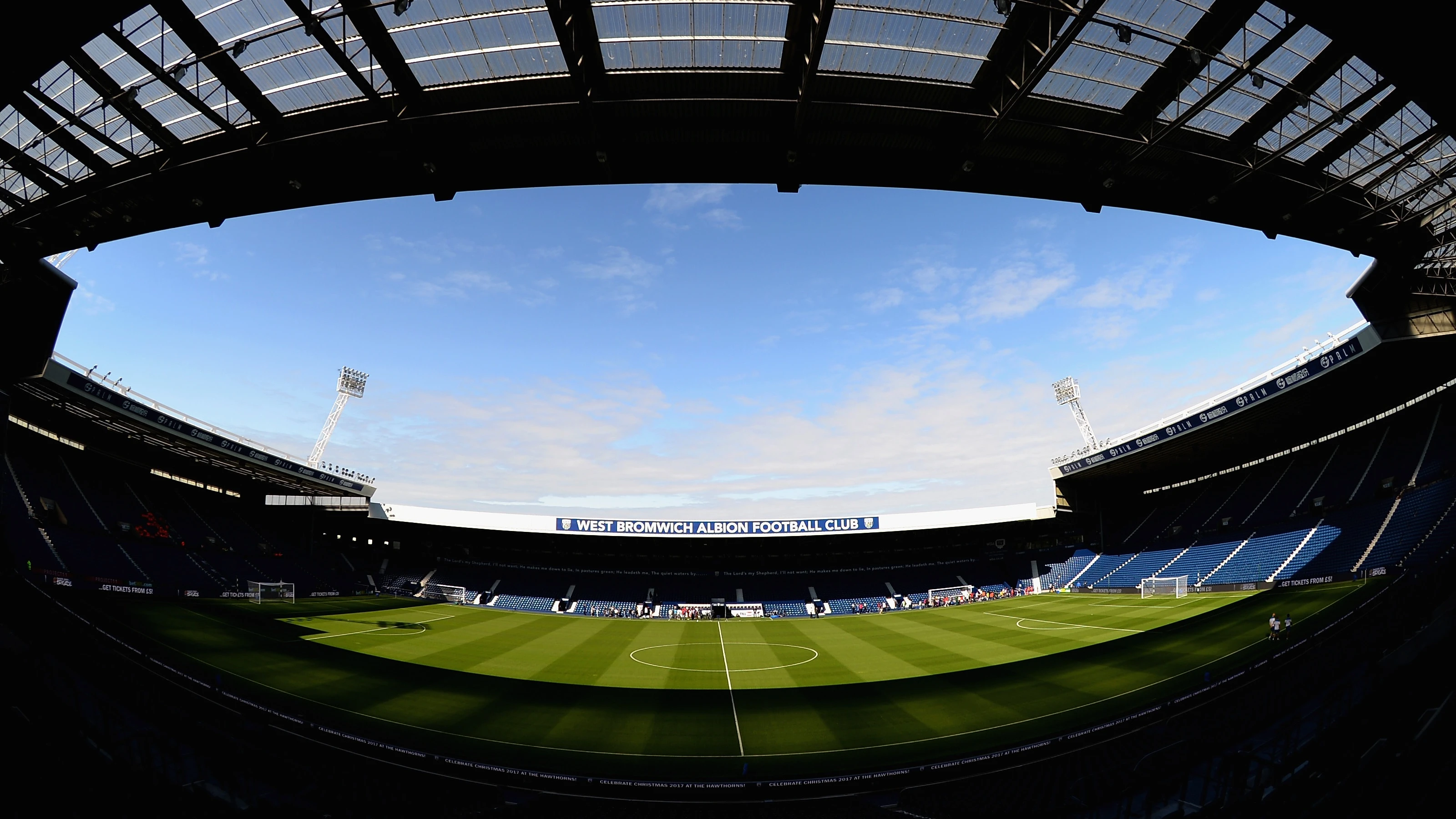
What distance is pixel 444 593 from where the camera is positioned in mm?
52969

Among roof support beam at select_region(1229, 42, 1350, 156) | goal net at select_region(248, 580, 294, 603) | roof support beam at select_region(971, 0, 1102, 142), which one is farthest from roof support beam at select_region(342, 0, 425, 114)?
goal net at select_region(248, 580, 294, 603)

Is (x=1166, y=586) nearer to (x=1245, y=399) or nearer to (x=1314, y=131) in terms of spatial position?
(x=1245, y=399)

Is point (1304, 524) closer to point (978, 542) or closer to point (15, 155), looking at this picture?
point (978, 542)

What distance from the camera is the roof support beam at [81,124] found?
39.6ft

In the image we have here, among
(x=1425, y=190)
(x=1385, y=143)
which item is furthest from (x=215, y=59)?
(x=1425, y=190)

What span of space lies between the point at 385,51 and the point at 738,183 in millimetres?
A: 7347

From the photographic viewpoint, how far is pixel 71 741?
8.67m

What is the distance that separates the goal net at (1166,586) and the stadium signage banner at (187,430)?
2574 inches

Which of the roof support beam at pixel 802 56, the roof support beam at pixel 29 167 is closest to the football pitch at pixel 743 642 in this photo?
the roof support beam at pixel 802 56

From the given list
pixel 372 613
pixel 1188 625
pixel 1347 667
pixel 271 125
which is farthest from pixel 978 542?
pixel 271 125

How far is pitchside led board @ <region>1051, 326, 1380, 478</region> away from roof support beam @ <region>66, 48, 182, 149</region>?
153 feet

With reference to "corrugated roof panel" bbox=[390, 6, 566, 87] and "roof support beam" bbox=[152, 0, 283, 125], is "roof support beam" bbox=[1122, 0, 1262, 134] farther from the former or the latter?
"roof support beam" bbox=[152, 0, 283, 125]

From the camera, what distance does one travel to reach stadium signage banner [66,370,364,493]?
2745 centimetres

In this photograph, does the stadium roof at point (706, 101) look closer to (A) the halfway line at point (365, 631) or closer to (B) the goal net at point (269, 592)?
(A) the halfway line at point (365, 631)
